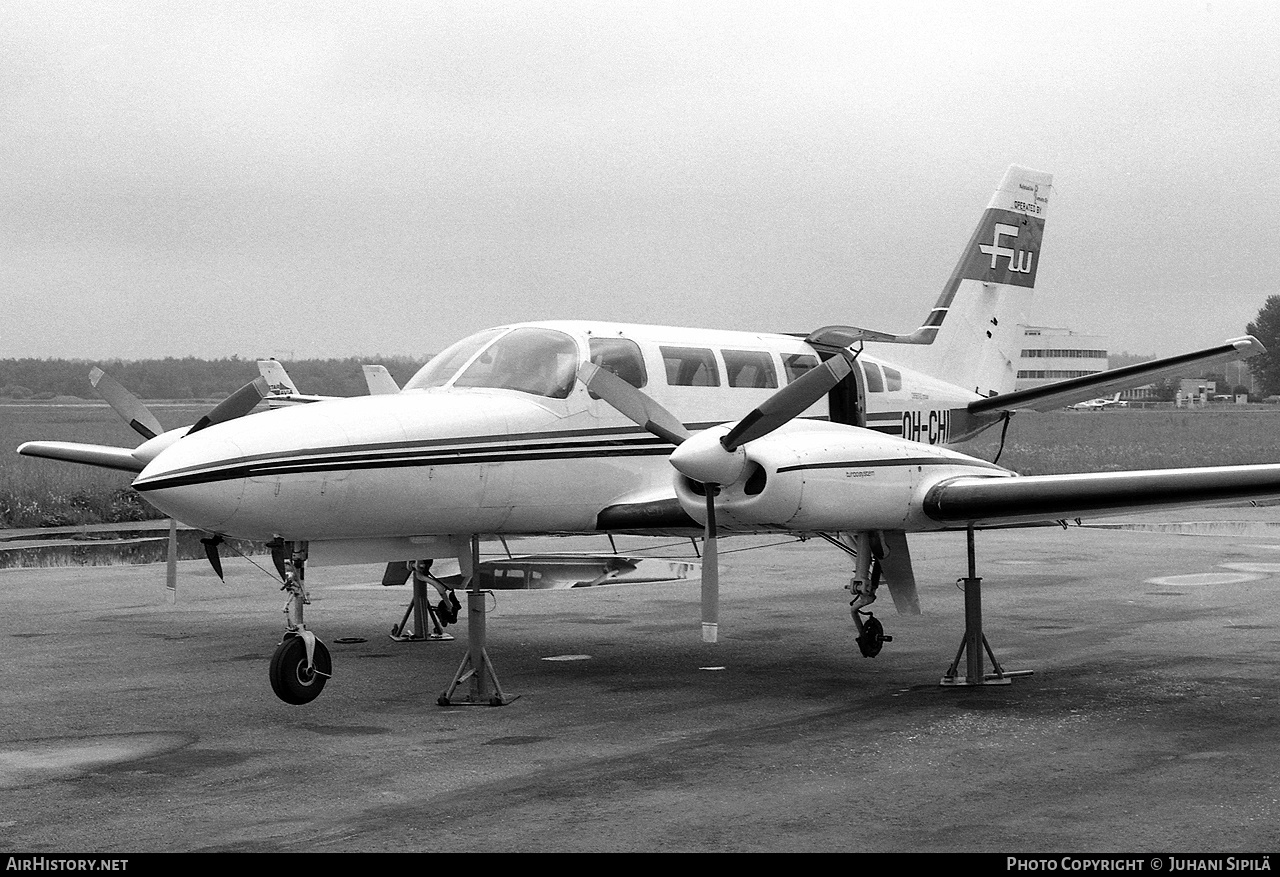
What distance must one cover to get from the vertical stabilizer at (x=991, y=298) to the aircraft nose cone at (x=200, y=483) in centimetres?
815

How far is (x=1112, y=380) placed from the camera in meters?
12.9

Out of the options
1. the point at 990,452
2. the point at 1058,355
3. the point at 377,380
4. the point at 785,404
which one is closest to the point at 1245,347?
the point at 785,404

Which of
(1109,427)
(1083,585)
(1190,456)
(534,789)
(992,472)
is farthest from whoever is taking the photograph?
(1109,427)

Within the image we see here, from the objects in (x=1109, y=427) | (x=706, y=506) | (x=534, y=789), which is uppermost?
(x=706, y=506)

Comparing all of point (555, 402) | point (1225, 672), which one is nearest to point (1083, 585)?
point (1225, 672)

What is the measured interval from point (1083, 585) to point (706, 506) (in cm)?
862

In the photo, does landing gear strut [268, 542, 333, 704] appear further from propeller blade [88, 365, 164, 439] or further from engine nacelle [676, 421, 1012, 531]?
propeller blade [88, 365, 164, 439]

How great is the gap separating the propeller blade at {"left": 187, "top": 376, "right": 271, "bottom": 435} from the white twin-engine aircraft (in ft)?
0.10

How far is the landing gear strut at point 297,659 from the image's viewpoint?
32.0 feet

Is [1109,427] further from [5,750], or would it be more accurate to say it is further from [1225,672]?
[5,750]

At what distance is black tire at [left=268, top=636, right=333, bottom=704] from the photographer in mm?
9742

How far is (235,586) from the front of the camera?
17.7 m

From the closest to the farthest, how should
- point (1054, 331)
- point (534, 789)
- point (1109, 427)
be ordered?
1. point (534, 789)
2. point (1109, 427)
3. point (1054, 331)

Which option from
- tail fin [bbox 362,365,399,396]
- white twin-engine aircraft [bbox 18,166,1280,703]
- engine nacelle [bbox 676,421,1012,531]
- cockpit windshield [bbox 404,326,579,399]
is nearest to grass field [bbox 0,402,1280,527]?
tail fin [bbox 362,365,399,396]
